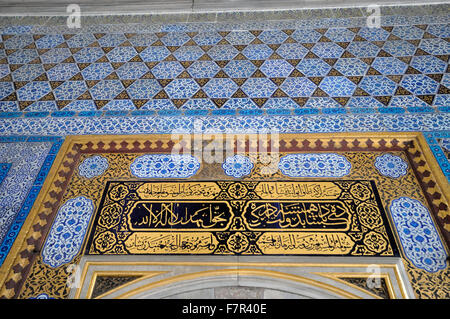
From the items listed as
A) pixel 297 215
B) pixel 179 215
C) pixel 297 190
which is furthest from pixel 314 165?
pixel 179 215

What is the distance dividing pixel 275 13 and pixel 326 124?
53.1 inches

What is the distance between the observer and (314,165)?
156cm

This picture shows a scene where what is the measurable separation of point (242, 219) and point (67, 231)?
0.75 meters

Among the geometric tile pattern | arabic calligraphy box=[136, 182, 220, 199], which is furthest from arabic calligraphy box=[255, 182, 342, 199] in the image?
the geometric tile pattern

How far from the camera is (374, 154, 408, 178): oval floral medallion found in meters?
1.51

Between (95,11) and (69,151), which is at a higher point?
(95,11)

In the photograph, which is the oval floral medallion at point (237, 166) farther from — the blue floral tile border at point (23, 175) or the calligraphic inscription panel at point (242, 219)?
the blue floral tile border at point (23, 175)

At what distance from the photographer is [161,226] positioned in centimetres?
137

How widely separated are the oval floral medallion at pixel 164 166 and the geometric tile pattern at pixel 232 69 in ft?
1.17

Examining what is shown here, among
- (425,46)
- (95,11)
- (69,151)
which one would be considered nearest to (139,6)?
(95,11)

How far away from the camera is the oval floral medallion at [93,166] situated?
1572 mm

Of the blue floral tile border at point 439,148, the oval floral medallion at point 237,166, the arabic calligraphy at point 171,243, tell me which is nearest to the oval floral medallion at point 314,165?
the oval floral medallion at point 237,166

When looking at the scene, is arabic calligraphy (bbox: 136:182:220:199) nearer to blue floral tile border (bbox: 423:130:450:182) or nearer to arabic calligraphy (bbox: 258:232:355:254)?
arabic calligraphy (bbox: 258:232:355:254)
